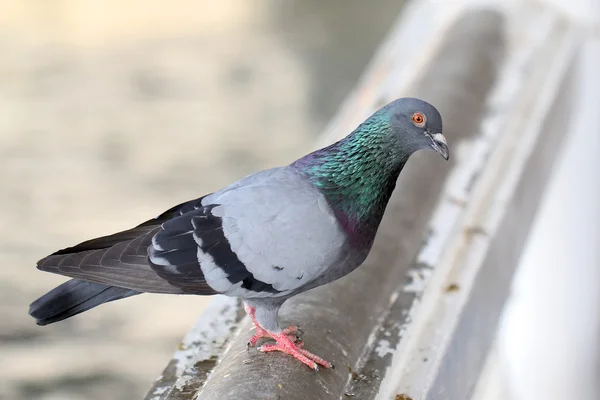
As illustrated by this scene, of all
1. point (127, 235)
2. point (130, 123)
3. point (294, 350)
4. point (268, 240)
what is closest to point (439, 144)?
point (268, 240)

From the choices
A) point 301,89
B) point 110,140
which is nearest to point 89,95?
point 110,140

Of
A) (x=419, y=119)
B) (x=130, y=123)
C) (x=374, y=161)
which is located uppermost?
(x=130, y=123)

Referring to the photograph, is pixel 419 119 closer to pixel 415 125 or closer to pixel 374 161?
pixel 415 125

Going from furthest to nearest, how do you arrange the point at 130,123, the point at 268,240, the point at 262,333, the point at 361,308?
the point at 130,123
the point at 361,308
the point at 262,333
the point at 268,240

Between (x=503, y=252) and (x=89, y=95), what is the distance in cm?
353

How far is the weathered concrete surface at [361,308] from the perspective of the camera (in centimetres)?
167

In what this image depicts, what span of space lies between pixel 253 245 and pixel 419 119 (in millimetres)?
438

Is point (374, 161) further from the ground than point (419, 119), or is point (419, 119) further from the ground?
point (419, 119)

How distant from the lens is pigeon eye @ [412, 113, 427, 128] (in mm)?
1790

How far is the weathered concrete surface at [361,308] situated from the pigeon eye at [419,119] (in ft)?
1.46

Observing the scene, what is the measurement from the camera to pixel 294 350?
1735mm

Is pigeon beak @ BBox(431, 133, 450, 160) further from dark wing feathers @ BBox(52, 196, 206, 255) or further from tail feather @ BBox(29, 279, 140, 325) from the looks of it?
tail feather @ BBox(29, 279, 140, 325)

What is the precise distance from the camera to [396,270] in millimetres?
2170

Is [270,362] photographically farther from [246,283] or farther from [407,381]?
[407,381]
